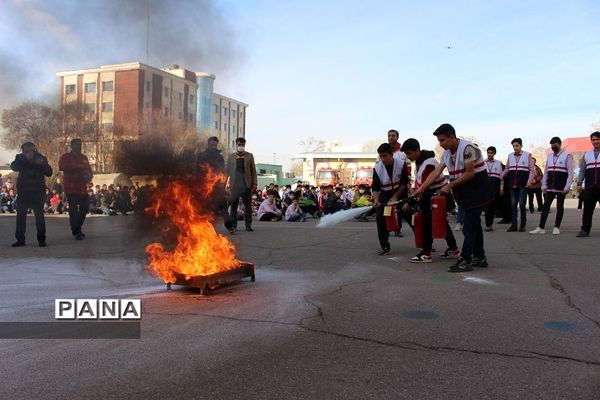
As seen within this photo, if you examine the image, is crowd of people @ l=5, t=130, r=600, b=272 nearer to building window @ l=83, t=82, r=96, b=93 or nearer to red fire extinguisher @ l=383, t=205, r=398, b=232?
red fire extinguisher @ l=383, t=205, r=398, b=232

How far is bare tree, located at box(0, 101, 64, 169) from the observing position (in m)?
4.81

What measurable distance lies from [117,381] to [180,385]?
381mm

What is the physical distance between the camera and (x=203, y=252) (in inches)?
208

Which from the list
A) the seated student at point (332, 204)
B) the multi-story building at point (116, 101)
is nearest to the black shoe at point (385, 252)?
the multi-story building at point (116, 101)

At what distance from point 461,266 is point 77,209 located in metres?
6.31

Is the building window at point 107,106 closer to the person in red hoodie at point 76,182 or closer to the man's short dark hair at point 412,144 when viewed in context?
the person in red hoodie at point 76,182

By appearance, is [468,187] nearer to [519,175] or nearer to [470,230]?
[470,230]

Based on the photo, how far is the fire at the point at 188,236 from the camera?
5100 millimetres

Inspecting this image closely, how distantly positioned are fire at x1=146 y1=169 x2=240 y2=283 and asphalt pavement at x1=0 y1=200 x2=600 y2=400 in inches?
8.9

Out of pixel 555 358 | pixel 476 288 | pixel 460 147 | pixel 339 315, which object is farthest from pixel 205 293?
pixel 460 147

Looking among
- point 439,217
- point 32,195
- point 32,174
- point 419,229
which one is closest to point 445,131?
point 439,217

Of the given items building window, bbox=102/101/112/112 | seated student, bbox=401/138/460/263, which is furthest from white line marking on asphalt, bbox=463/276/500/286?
building window, bbox=102/101/112/112

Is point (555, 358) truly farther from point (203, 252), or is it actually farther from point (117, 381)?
point (203, 252)

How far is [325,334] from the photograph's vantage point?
145 inches
